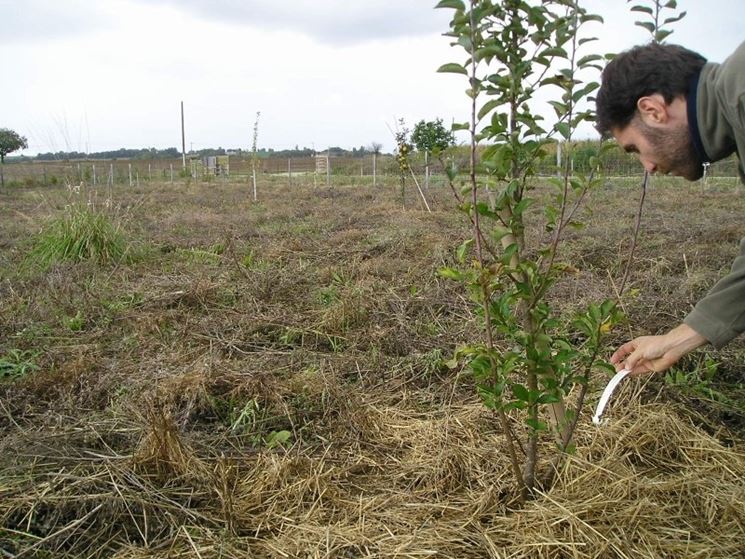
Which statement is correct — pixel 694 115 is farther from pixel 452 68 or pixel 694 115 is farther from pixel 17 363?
pixel 17 363

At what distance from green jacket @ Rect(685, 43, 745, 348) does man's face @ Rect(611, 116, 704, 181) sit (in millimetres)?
32

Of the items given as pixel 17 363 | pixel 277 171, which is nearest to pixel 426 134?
pixel 17 363

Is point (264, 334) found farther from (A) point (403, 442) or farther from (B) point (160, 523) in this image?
(B) point (160, 523)

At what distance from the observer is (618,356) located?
68.9 inches

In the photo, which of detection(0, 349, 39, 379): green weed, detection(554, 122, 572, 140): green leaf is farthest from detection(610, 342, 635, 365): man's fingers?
detection(0, 349, 39, 379): green weed

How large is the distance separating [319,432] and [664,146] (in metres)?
1.73

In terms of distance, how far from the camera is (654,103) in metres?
1.37

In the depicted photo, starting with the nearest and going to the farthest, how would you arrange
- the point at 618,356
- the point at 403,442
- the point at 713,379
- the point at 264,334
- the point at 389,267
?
the point at 618,356, the point at 403,442, the point at 713,379, the point at 264,334, the point at 389,267

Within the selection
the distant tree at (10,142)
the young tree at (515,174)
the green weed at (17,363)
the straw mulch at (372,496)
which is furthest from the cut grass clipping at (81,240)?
the distant tree at (10,142)

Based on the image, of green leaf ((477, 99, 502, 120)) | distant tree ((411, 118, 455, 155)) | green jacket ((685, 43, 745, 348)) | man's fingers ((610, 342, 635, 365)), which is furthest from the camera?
distant tree ((411, 118, 455, 155))

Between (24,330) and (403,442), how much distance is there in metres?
2.80

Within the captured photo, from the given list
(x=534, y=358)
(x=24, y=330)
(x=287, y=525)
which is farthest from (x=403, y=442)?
(x=24, y=330)

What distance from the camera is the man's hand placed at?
1.57m

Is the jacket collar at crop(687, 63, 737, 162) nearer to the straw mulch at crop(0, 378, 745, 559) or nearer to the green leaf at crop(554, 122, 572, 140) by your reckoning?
the green leaf at crop(554, 122, 572, 140)
